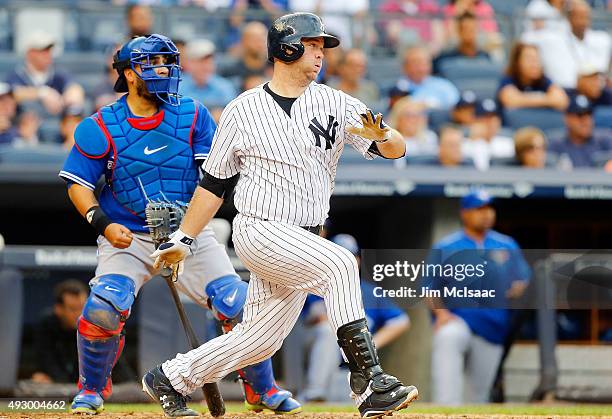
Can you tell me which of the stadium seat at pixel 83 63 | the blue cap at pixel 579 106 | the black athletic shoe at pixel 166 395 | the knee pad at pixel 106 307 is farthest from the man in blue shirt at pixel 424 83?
the black athletic shoe at pixel 166 395

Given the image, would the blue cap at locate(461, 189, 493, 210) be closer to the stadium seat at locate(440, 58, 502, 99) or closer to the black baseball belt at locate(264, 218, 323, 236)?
the stadium seat at locate(440, 58, 502, 99)

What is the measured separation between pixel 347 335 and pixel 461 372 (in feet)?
11.9

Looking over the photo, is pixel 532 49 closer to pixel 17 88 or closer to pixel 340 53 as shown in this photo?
pixel 340 53

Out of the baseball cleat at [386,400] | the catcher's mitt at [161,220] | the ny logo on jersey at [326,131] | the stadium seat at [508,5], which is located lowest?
the stadium seat at [508,5]

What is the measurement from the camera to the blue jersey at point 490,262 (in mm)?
5945

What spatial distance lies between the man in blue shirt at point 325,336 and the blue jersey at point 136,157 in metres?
2.55

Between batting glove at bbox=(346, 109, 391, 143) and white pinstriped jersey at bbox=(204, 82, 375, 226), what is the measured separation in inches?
3.7

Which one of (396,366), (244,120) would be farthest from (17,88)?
(244,120)

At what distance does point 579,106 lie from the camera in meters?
9.40

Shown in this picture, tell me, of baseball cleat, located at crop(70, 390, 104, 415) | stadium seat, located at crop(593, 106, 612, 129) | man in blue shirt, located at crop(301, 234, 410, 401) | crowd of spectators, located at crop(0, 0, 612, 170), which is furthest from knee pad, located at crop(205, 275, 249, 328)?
stadium seat, located at crop(593, 106, 612, 129)

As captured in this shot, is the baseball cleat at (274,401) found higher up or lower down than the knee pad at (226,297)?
lower down

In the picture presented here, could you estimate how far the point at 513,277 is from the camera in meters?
6.88
